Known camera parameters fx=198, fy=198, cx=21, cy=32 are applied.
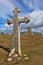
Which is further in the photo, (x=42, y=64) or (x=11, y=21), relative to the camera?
(x=11, y=21)

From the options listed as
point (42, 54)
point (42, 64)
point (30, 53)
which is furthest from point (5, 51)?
point (42, 64)

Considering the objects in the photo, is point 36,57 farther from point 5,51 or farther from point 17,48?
point 5,51

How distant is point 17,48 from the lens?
22781mm

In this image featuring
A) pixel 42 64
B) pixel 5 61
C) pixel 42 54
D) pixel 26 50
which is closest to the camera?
pixel 42 64

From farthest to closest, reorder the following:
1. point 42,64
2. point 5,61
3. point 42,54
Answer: point 42,54 < point 5,61 < point 42,64

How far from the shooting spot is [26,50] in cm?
2494

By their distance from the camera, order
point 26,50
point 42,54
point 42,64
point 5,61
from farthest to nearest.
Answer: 1. point 26,50
2. point 42,54
3. point 5,61
4. point 42,64

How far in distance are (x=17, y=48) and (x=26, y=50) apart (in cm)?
245

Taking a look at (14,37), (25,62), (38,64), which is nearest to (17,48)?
(14,37)

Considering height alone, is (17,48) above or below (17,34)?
below

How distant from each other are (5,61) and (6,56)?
4.14ft

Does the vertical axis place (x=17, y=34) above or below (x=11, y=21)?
below

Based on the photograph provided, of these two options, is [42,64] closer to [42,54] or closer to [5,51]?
[42,54]

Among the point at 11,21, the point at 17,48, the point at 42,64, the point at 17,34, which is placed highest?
the point at 11,21
